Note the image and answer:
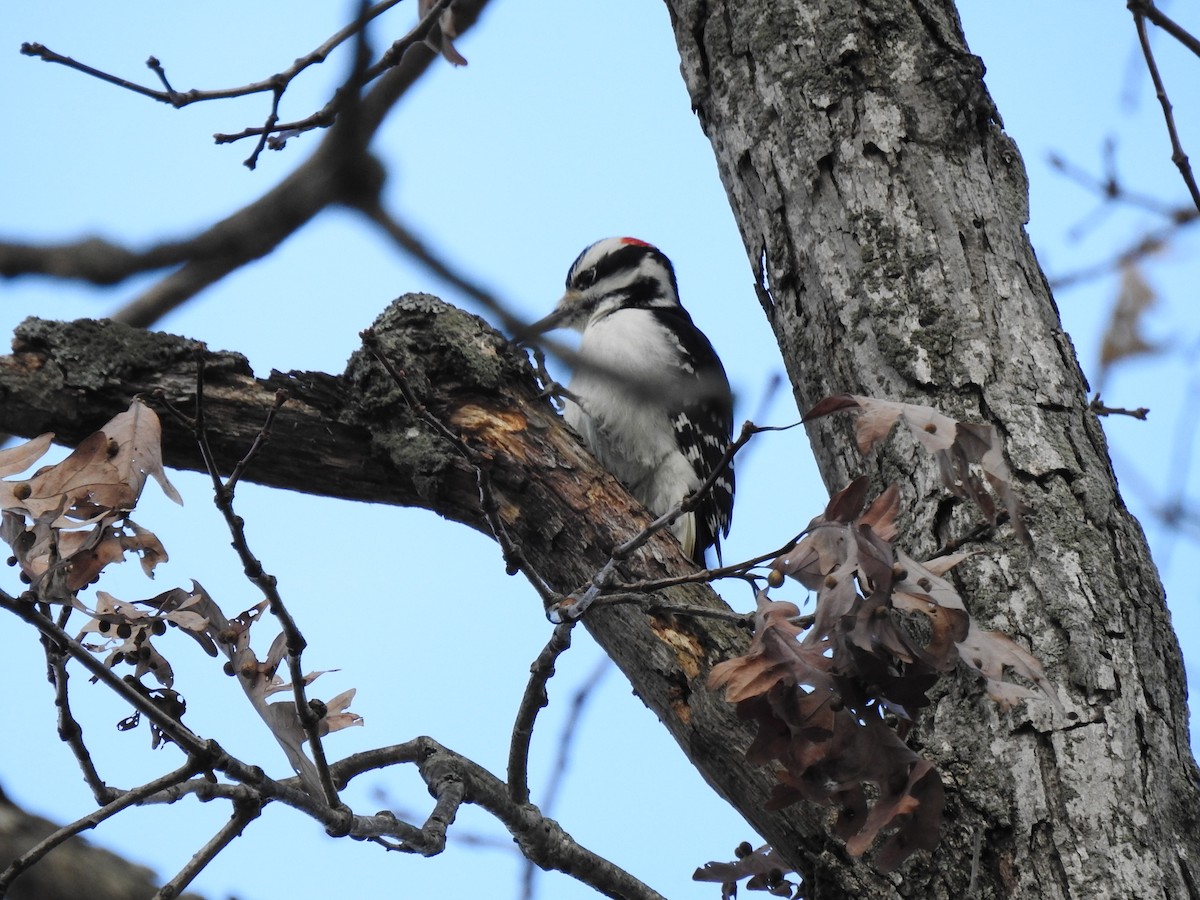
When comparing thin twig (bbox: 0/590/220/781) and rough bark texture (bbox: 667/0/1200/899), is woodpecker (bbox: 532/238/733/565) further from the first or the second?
thin twig (bbox: 0/590/220/781)

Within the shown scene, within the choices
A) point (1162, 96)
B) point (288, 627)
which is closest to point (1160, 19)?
point (1162, 96)

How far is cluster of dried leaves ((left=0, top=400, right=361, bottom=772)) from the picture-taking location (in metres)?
2.15

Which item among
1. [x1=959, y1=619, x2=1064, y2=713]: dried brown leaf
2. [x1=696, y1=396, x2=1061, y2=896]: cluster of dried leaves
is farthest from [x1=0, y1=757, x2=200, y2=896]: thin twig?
[x1=959, y1=619, x2=1064, y2=713]: dried brown leaf

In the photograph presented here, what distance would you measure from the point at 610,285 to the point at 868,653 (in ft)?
13.6

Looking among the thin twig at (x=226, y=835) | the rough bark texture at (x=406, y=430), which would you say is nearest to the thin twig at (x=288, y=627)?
the thin twig at (x=226, y=835)

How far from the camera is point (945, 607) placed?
1929 mm

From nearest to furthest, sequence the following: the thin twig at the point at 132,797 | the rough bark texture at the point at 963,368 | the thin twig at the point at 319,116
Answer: the thin twig at the point at 132,797
the rough bark texture at the point at 963,368
the thin twig at the point at 319,116

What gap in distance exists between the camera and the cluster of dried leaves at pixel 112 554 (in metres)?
2.15

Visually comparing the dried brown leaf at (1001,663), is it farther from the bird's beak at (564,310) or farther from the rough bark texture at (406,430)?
the bird's beak at (564,310)

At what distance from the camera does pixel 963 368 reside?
267cm

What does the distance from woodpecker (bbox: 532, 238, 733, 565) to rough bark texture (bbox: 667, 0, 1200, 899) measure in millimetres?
1476

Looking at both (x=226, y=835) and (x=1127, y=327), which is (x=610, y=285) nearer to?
(x=1127, y=327)

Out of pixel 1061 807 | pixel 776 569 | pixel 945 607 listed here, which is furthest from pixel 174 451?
pixel 1061 807

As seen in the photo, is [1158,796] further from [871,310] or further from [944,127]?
[944,127]
